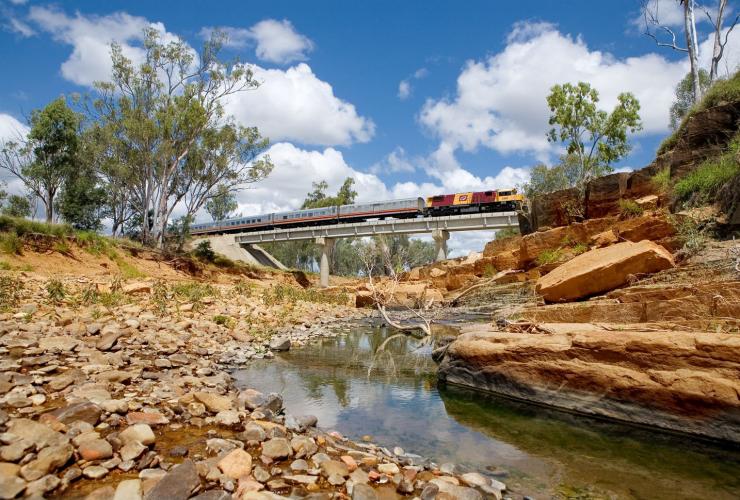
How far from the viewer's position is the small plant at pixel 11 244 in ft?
62.1

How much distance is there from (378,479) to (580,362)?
3.55 metres

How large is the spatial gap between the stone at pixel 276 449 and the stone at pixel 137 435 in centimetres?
101

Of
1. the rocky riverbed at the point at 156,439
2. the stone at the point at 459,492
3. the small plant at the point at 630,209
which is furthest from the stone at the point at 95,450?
the small plant at the point at 630,209

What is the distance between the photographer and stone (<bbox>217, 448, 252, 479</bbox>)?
3.54 m

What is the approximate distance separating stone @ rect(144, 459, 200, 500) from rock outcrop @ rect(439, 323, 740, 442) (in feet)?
15.9

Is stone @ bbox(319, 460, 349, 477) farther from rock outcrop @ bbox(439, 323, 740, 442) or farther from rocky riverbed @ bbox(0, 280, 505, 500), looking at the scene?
rock outcrop @ bbox(439, 323, 740, 442)

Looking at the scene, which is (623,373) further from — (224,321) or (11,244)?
(11,244)

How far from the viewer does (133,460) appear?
11.7 ft

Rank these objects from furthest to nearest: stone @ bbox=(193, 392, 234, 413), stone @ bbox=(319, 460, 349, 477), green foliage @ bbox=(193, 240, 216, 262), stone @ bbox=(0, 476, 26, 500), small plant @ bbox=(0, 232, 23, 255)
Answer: green foliage @ bbox=(193, 240, 216, 262), small plant @ bbox=(0, 232, 23, 255), stone @ bbox=(193, 392, 234, 413), stone @ bbox=(319, 460, 349, 477), stone @ bbox=(0, 476, 26, 500)

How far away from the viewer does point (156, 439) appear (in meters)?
4.13

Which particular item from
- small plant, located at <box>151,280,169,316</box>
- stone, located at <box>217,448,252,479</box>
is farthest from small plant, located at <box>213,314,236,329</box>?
stone, located at <box>217,448,252,479</box>

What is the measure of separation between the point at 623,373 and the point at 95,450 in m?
5.82

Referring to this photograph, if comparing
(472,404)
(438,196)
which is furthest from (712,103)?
(438,196)

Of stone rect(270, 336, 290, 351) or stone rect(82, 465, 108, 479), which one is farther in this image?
stone rect(270, 336, 290, 351)
